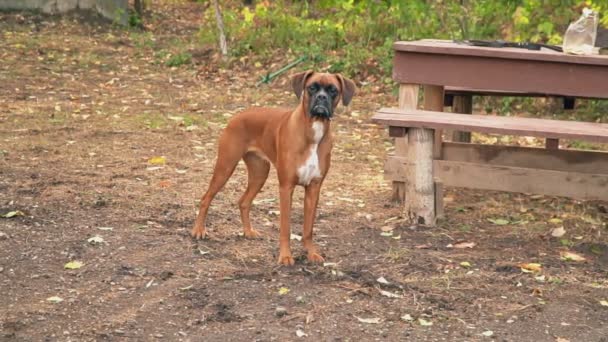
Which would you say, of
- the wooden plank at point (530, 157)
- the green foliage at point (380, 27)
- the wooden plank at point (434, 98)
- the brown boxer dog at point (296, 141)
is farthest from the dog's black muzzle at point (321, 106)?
the green foliage at point (380, 27)

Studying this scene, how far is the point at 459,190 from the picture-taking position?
7.62m

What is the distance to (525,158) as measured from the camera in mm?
7270

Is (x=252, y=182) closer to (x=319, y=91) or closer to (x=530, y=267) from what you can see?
(x=319, y=91)

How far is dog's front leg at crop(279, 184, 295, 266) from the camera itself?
5438 mm

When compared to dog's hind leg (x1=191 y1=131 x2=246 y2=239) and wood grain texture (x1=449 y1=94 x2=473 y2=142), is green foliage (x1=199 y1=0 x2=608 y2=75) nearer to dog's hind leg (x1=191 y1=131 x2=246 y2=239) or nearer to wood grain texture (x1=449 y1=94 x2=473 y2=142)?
wood grain texture (x1=449 y1=94 x2=473 y2=142)

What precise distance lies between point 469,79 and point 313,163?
6.13ft

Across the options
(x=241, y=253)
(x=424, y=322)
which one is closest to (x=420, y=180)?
(x=241, y=253)

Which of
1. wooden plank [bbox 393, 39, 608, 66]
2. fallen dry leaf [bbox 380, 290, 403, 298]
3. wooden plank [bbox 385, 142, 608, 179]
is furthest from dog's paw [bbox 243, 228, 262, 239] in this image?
wooden plank [bbox 393, 39, 608, 66]

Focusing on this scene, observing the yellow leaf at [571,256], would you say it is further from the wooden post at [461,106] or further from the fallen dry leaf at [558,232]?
the wooden post at [461,106]

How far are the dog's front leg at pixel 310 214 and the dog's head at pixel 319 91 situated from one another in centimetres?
47

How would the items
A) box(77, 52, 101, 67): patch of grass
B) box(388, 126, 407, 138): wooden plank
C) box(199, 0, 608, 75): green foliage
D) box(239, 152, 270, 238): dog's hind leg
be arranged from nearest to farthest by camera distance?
box(239, 152, 270, 238): dog's hind leg
box(388, 126, 407, 138): wooden plank
box(199, 0, 608, 75): green foliage
box(77, 52, 101, 67): patch of grass

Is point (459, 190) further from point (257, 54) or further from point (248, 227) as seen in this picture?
point (257, 54)

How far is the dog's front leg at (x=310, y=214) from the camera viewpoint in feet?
18.1

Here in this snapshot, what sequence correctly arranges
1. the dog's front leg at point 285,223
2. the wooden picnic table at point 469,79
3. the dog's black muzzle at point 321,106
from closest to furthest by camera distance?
the dog's black muzzle at point 321,106 → the dog's front leg at point 285,223 → the wooden picnic table at point 469,79
